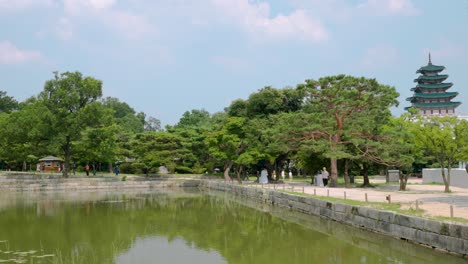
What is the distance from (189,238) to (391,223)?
6.27 meters

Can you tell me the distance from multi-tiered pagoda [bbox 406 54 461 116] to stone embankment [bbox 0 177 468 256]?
35.4 meters

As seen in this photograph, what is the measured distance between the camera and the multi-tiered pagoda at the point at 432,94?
5581cm

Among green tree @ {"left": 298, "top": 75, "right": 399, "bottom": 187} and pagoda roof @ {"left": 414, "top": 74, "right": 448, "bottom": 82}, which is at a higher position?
pagoda roof @ {"left": 414, "top": 74, "right": 448, "bottom": 82}

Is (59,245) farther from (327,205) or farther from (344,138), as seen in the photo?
(344,138)

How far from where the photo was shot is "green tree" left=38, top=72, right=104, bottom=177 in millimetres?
36094

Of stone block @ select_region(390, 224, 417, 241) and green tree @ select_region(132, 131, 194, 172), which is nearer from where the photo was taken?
stone block @ select_region(390, 224, 417, 241)

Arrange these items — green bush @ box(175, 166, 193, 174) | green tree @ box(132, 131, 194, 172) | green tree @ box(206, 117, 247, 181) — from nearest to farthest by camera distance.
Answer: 1. green tree @ box(206, 117, 247, 181)
2. green tree @ box(132, 131, 194, 172)
3. green bush @ box(175, 166, 193, 174)

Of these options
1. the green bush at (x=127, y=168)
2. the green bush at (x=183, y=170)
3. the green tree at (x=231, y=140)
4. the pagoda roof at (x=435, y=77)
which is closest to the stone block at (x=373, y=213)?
the green tree at (x=231, y=140)

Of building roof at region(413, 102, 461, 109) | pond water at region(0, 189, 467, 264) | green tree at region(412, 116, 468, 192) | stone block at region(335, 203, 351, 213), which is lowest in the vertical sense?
pond water at region(0, 189, 467, 264)

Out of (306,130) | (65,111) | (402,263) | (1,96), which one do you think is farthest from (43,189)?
(1,96)

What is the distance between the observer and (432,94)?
56188 mm

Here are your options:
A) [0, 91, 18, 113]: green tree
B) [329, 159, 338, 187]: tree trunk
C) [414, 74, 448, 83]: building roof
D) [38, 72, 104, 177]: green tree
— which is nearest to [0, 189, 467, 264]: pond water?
[329, 159, 338, 187]: tree trunk

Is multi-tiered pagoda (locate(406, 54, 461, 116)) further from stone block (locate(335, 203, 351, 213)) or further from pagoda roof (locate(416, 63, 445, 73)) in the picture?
stone block (locate(335, 203, 351, 213))

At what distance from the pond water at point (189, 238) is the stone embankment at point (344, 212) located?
0.31m
